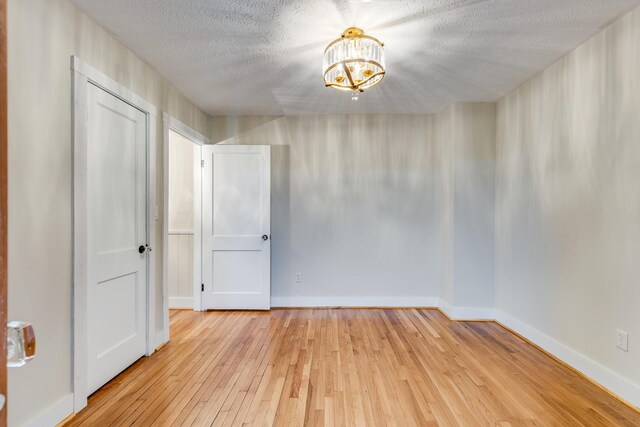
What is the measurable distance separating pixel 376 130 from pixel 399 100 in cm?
60

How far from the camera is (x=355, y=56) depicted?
7.20ft

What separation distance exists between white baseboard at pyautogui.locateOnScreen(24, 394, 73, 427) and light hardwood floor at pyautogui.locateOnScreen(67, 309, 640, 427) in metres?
0.08

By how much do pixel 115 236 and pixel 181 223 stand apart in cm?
186

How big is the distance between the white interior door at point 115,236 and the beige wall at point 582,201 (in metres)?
3.45

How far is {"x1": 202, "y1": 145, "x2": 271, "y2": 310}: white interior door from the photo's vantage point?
404 cm

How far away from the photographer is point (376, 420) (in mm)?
1897

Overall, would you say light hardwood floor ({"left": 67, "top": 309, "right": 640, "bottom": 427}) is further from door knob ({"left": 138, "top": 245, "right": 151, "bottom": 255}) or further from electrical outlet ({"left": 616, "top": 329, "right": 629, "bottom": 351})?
door knob ({"left": 138, "top": 245, "right": 151, "bottom": 255})

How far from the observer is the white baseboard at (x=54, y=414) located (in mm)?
1707

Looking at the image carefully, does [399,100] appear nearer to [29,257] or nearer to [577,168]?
[577,168]

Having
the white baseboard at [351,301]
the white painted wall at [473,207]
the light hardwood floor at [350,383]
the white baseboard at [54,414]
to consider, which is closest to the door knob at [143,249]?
the light hardwood floor at [350,383]

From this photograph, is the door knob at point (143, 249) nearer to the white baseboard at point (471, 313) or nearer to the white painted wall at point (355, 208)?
the white painted wall at point (355, 208)

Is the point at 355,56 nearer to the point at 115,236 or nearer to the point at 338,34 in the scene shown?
the point at 338,34

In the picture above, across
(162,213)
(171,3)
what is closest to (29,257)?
(162,213)

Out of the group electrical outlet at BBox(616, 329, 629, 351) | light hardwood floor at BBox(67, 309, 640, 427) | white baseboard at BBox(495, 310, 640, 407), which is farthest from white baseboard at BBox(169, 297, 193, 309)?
electrical outlet at BBox(616, 329, 629, 351)
